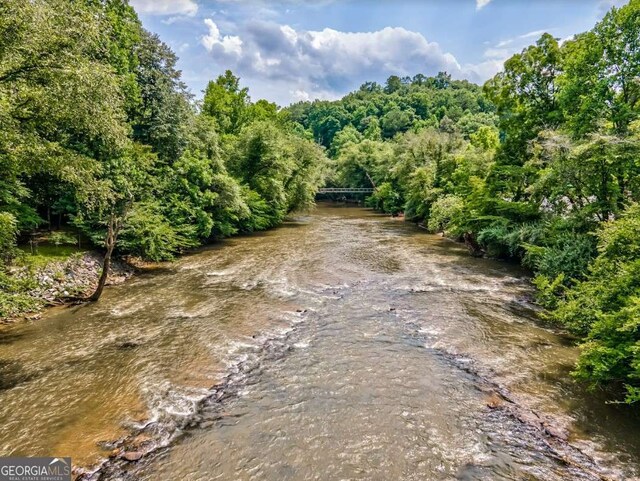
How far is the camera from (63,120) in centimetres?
1130

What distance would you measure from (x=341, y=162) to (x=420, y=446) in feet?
211

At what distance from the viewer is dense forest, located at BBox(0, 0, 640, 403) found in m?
9.71

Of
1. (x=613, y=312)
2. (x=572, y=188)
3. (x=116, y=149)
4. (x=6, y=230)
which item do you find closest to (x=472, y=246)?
(x=572, y=188)

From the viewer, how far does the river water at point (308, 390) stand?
6.86 metres

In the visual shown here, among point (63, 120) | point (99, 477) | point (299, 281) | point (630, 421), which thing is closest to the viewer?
point (99, 477)

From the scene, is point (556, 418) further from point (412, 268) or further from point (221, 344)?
point (412, 268)

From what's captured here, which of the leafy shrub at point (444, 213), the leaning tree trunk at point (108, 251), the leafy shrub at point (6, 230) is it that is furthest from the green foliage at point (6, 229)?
the leafy shrub at point (444, 213)

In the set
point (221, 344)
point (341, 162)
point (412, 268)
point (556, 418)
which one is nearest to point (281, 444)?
point (221, 344)

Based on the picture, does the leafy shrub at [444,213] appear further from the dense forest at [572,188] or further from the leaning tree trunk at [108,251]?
the leaning tree trunk at [108,251]

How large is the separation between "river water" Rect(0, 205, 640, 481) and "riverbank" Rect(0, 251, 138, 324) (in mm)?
695

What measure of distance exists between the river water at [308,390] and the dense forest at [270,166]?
1.52 meters

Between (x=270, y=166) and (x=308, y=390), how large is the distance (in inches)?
1117

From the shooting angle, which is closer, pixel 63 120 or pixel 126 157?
pixel 63 120

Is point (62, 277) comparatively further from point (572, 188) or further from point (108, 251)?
point (572, 188)
